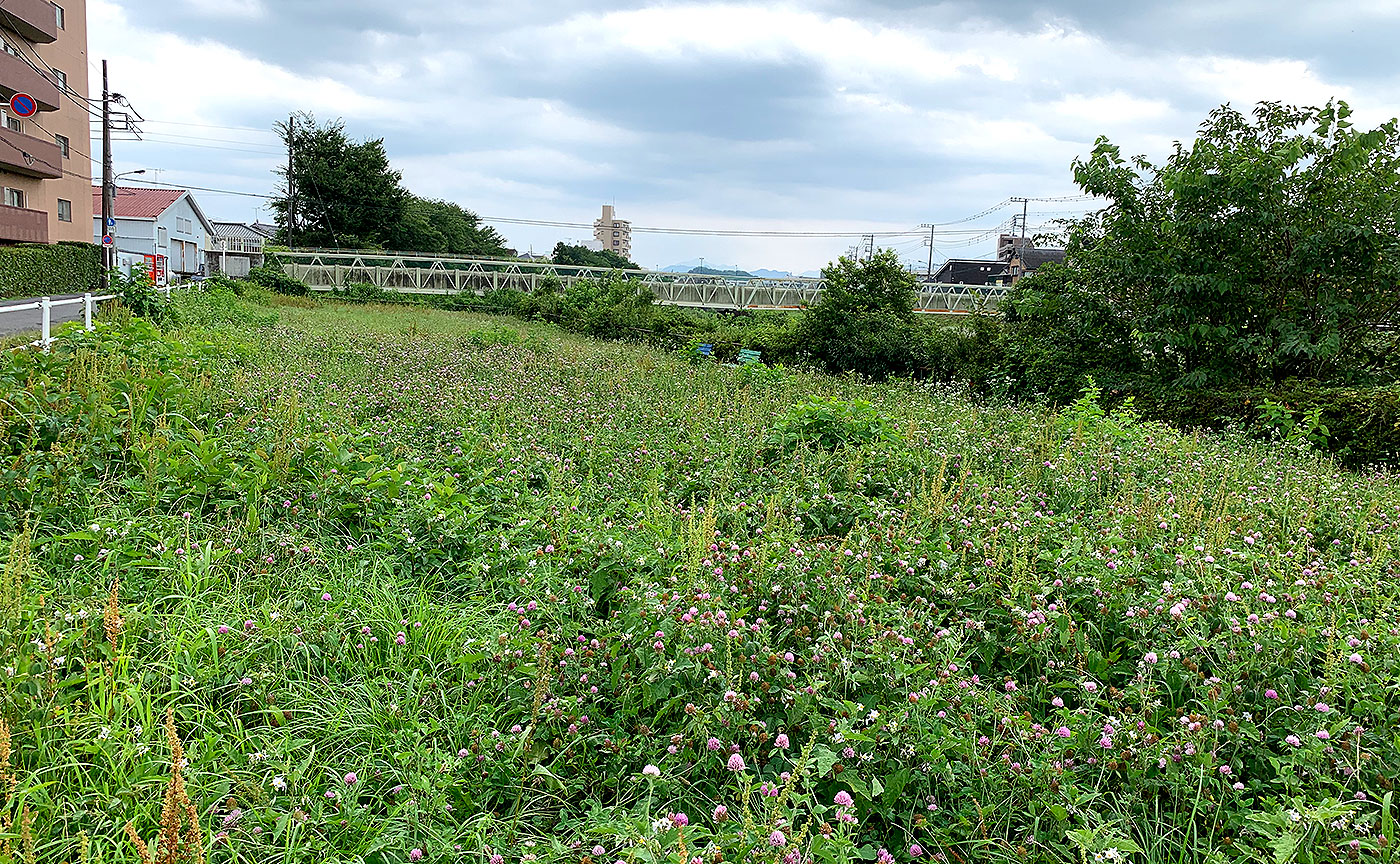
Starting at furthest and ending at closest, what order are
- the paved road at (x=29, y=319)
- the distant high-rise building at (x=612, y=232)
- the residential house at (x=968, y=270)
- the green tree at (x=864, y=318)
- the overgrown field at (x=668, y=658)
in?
the distant high-rise building at (x=612, y=232) < the residential house at (x=968, y=270) < the green tree at (x=864, y=318) < the paved road at (x=29, y=319) < the overgrown field at (x=668, y=658)

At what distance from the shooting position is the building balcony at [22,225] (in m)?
28.7

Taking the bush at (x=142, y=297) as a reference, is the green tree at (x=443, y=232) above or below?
above

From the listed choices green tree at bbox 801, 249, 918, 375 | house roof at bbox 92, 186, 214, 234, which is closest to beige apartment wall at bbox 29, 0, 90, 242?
house roof at bbox 92, 186, 214, 234

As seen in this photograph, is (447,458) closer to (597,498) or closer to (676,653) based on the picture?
(597,498)

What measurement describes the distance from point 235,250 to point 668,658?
8238cm

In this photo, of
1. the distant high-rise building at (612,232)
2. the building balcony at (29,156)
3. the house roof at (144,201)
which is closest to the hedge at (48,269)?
the building balcony at (29,156)

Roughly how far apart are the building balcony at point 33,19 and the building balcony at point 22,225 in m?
6.37

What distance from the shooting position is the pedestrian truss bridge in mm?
39344

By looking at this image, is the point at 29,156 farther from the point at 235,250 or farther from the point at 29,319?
the point at 235,250

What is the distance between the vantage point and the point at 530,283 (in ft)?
137

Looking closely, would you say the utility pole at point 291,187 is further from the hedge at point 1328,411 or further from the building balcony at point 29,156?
the hedge at point 1328,411

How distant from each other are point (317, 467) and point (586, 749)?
A: 3.33 m

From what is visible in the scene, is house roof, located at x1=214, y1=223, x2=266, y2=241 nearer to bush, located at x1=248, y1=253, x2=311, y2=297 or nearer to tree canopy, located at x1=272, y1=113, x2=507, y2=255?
tree canopy, located at x1=272, y1=113, x2=507, y2=255

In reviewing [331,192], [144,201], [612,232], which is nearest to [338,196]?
[331,192]
